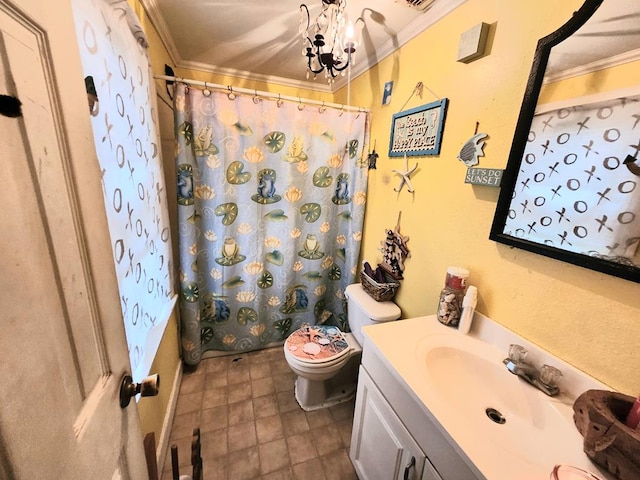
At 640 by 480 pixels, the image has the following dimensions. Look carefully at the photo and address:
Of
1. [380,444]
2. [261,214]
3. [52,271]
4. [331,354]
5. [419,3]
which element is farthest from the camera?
[261,214]

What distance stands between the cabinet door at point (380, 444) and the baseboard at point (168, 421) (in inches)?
Result: 36.5

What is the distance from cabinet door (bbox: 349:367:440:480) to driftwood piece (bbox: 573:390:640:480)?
40 cm

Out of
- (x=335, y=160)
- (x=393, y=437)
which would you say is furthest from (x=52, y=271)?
(x=335, y=160)

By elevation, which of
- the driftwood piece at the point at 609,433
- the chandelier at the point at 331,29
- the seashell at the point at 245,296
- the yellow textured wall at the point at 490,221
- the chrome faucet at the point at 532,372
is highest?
the chandelier at the point at 331,29

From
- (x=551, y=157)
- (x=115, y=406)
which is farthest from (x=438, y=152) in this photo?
(x=115, y=406)

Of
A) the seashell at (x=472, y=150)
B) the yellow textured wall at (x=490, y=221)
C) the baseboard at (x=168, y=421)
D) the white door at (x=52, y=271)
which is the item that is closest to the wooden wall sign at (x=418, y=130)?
the yellow textured wall at (x=490, y=221)

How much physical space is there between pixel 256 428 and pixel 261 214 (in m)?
1.29

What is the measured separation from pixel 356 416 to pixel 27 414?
120 cm

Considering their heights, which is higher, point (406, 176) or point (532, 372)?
point (406, 176)

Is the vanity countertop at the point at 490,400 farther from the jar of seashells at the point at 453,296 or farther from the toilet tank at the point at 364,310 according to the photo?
the toilet tank at the point at 364,310

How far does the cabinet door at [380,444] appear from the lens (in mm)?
855

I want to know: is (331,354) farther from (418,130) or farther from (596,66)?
(596,66)

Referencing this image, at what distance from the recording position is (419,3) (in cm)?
121

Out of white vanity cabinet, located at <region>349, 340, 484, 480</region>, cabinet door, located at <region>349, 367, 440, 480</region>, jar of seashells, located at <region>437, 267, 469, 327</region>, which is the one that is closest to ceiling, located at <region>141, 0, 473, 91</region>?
jar of seashells, located at <region>437, 267, 469, 327</region>
